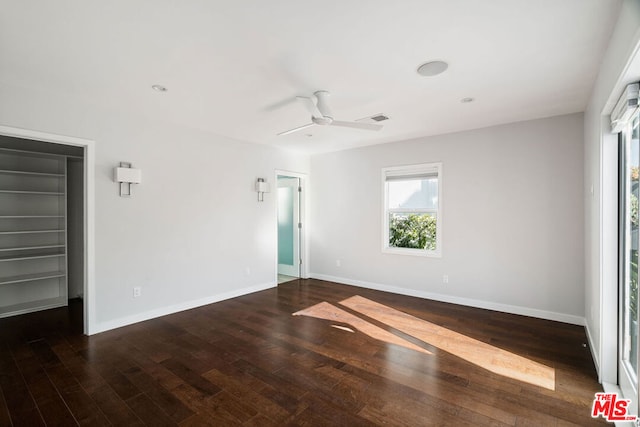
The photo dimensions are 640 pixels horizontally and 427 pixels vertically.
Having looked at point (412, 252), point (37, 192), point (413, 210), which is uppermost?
point (37, 192)

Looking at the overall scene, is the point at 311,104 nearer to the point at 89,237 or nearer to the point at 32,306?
the point at 89,237

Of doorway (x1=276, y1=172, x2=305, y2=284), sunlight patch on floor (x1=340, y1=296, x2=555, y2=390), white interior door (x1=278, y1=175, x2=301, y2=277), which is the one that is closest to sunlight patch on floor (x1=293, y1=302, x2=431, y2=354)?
sunlight patch on floor (x1=340, y1=296, x2=555, y2=390)

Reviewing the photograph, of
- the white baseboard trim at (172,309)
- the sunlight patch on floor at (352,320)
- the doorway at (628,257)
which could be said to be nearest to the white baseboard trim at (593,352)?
the doorway at (628,257)

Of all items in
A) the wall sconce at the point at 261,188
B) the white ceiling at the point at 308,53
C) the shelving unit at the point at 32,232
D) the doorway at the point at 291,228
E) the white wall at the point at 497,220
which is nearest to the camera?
the white ceiling at the point at 308,53

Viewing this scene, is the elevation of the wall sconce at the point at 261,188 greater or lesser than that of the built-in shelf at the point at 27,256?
greater

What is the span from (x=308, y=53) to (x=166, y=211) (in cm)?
286

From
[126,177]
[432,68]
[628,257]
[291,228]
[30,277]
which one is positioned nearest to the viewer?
[628,257]

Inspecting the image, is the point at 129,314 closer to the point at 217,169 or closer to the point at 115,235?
the point at 115,235

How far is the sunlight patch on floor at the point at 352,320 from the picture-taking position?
10.4ft

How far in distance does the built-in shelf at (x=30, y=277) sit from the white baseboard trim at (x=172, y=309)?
1603 mm

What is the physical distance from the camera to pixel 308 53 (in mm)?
2289

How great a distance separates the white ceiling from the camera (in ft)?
5.98

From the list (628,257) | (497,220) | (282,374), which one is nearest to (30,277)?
(282,374)

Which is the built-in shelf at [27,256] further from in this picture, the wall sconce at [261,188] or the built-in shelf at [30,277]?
the wall sconce at [261,188]
